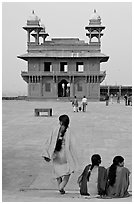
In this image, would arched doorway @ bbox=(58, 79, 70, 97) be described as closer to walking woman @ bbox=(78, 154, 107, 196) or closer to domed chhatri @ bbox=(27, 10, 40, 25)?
domed chhatri @ bbox=(27, 10, 40, 25)

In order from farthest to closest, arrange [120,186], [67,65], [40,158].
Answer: [67,65]
[40,158]
[120,186]

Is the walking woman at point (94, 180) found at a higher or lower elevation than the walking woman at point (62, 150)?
lower

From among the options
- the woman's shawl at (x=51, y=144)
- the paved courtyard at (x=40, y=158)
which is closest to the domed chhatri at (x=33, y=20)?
the paved courtyard at (x=40, y=158)

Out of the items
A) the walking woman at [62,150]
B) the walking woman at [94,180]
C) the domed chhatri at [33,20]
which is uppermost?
the domed chhatri at [33,20]

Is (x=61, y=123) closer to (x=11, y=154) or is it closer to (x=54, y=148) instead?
(x=54, y=148)

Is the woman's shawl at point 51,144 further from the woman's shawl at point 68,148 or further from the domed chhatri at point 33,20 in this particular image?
the domed chhatri at point 33,20

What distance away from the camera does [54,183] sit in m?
6.39

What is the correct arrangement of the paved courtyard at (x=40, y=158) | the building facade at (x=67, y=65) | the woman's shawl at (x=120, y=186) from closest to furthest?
1. the woman's shawl at (x=120, y=186)
2. the paved courtyard at (x=40, y=158)
3. the building facade at (x=67, y=65)

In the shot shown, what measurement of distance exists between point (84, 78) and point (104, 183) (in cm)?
4248

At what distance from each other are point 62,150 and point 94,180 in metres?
0.64

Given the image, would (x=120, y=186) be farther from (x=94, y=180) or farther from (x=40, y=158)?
(x=40, y=158)

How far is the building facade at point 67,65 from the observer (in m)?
47.1

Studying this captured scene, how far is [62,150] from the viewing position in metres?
5.46

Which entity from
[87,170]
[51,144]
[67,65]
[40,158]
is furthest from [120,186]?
[67,65]
